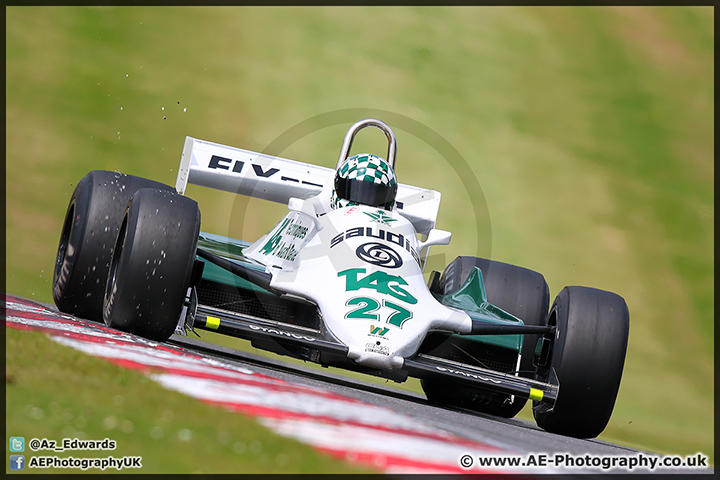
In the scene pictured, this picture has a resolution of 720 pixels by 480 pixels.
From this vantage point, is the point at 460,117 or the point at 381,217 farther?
the point at 460,117

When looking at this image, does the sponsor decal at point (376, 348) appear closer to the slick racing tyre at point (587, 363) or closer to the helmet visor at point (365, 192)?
the slick racing tyre at point (587, 363)

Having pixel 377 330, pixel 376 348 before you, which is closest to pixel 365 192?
pixel 377 330

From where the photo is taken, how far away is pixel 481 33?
1823 centimetres

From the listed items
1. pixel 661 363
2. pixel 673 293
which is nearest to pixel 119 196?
pixel 661 363

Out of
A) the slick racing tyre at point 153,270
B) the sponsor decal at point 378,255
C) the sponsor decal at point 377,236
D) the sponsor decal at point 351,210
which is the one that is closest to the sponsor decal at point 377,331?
the sponsor decal at point 378,255

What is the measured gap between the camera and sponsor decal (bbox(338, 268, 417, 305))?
4.97 metres

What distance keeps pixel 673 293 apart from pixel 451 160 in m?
4.73

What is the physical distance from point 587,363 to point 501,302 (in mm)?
1460

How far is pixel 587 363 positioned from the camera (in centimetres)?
516

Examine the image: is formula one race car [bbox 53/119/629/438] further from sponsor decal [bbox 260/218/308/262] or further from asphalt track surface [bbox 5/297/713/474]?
asphalt track surface [bbox 5/297/713/474]

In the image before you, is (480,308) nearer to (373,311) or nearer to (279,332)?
(373,311)

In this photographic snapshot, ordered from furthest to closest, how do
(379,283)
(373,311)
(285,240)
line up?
(285,240) < (379,283) < (373,311)

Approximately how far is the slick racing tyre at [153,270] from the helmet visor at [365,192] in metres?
1.43

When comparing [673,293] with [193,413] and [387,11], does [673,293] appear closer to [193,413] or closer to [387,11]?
[387,11]
